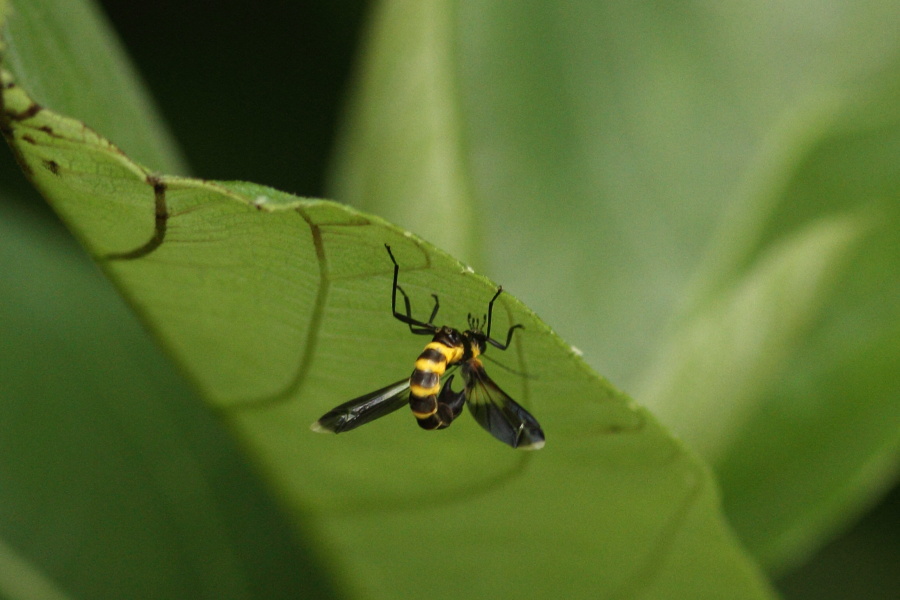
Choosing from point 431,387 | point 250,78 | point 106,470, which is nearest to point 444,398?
point 431,387

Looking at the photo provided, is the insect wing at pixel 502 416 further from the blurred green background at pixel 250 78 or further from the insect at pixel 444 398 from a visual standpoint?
the blurred green background at pixel 250 78

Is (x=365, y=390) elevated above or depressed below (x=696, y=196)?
below

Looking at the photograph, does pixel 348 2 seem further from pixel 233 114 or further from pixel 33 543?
pixel 33 543

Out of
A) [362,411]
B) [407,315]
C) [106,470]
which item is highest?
[407,315]

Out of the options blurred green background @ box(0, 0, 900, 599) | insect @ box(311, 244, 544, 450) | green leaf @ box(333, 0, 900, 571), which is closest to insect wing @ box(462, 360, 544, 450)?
insect @ box(311, 244, 544, 450)

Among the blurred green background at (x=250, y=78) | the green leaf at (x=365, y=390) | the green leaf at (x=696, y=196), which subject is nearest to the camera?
the green leaf at (x=365, y=390)

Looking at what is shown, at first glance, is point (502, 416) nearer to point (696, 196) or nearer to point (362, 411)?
point (362, 411)

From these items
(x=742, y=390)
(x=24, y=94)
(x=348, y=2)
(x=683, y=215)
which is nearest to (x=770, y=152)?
(x=683, y=215)

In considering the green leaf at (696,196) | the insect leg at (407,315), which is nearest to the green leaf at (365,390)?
the insect leg at (407,315)
